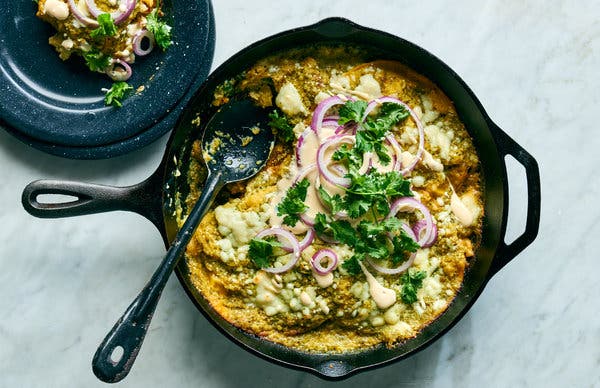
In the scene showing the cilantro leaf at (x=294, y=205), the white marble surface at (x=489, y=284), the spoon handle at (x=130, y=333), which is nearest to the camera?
the spoon handle at (x=130, y=333)

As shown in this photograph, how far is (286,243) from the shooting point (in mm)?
2619

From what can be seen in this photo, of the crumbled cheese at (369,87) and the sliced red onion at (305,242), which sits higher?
the crumbled cheese at (369,87)

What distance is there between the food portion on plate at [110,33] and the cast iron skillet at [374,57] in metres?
0.42

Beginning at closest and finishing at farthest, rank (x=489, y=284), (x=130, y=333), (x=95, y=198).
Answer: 1. (x=130, y=333)
2. (x=95, y=198)
3. (x=489, y=284)

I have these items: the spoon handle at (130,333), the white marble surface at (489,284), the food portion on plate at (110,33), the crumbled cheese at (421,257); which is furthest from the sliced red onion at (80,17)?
the crumbled cheese at (421,257)

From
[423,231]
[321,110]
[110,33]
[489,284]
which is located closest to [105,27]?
[110,33]

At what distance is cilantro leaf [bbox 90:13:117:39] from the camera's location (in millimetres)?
2814

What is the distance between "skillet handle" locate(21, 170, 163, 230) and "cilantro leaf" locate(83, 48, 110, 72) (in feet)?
1.93

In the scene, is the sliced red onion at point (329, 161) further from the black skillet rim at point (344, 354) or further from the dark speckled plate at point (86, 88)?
the dark speckled plate at point (86, 88)

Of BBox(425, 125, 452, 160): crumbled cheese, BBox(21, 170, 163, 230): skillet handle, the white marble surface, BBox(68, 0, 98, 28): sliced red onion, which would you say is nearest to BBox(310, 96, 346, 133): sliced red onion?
BBox(425, 125, 452, 160): crumbled cheese

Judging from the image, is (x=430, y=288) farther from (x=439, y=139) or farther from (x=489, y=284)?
(x=439, y=139)

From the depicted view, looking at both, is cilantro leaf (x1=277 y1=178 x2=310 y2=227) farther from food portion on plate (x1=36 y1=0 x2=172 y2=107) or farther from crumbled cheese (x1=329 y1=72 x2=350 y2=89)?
food portion on plate (x1=36 y1=0 x2=172 y2=107)

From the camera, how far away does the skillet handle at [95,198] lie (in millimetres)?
2480

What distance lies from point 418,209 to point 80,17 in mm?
1414
